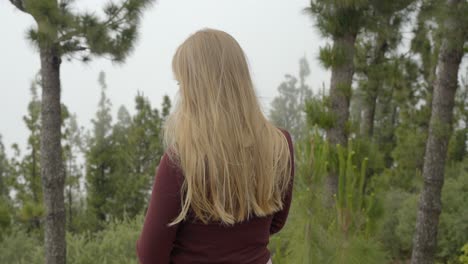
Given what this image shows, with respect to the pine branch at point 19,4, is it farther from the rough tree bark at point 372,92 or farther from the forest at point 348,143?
the rough tree bark at point 372,92

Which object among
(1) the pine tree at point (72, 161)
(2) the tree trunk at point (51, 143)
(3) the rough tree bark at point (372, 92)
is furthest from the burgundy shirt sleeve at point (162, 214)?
(1) the pine tree at point (72, 161)

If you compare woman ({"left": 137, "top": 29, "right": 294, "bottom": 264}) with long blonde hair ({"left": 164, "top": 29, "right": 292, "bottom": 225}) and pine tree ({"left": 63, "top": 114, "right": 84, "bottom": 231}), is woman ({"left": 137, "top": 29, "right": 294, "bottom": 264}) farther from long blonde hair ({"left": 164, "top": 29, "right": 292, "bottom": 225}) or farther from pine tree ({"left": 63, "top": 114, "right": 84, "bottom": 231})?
pine tree ({"left": 63, "top": 114, "right": 84, "bottom": 231})

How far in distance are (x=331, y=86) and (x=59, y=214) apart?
3.93 m

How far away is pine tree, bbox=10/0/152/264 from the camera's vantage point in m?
5.37

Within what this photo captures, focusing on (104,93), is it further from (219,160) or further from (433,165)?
(219,160)

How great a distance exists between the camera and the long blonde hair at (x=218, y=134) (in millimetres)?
1245

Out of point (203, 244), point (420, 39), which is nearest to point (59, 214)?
point (203, 244)

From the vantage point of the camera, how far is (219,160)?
1.26 m

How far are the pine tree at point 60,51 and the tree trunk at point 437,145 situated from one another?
12.1 ft

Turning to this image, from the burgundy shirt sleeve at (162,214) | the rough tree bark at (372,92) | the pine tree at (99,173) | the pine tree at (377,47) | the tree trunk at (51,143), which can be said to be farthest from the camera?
the pine tree at (99,173)

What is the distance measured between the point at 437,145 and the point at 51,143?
15.3 feet

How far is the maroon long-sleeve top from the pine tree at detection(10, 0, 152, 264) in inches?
178

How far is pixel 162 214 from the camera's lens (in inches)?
49.3

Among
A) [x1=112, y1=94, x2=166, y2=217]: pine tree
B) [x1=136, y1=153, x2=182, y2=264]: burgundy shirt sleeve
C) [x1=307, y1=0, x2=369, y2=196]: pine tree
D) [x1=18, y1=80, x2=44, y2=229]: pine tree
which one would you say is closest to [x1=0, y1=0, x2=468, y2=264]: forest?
[x1=307, y1=0, x2=369, y2=196]: pine tree
